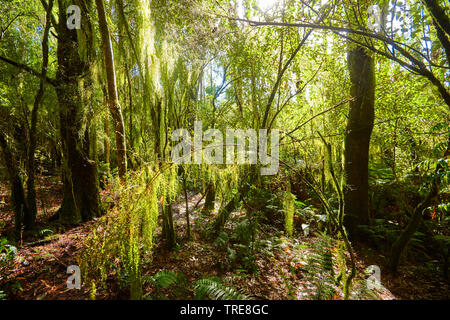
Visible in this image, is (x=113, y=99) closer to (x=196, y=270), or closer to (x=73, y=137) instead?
(x=73, y=137)

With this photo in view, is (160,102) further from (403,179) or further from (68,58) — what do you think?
(403,179)

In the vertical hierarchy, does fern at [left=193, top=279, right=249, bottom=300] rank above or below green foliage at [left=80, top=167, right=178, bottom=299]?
below

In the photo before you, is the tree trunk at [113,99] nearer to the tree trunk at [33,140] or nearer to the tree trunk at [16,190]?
the tree trunk at [33,140]

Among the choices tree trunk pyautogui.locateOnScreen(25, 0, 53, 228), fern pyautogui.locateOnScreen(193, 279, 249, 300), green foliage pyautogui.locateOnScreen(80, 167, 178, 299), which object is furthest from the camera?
tree trunk pyautogui.locateOnScreen(25, 0, 53, 228)

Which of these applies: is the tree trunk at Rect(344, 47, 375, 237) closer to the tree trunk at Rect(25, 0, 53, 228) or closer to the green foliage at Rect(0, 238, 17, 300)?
the green foliage at Rect(0, 238, 17, 300)

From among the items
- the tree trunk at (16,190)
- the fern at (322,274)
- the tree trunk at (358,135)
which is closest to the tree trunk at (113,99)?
the tree trunk at (16,190)

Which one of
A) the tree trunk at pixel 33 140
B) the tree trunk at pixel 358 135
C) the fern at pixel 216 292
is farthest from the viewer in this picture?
the tree trunk at pixel 358 135

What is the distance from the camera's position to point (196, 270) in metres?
3.12

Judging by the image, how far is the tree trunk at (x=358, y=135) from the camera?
427 cm

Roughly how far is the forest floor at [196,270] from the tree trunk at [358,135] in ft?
2.84

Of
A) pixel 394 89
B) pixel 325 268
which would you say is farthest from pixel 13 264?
pixel 394 89

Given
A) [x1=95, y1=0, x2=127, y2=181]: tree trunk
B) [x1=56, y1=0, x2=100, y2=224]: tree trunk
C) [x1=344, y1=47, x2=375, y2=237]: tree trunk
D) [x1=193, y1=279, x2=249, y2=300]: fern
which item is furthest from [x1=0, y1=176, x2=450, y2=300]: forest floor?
[x1=95, y1=0, x2=127, y2=181]: tree trunk

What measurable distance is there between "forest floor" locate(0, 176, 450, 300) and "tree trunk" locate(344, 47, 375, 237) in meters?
0.86

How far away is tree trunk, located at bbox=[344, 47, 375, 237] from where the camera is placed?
14.0ft
